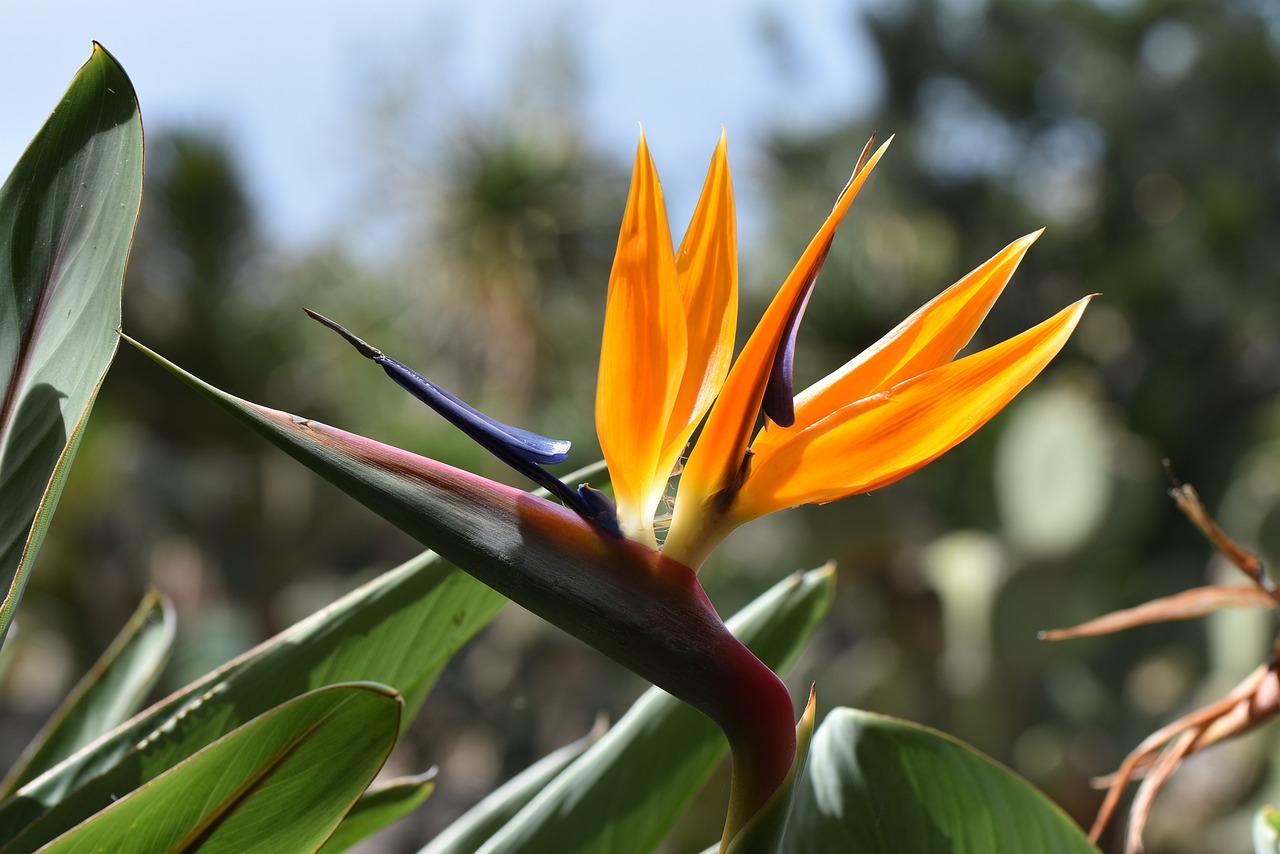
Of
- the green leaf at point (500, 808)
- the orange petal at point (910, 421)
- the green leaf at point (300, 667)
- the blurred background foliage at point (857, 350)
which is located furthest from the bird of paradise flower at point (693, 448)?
the blurred background foliage at point (857, 350)

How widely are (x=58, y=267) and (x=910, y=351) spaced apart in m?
0.31

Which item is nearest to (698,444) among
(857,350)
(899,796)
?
(899,796)

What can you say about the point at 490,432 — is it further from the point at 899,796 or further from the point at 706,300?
the point at 899,796

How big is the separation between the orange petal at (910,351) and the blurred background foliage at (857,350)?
577 mm

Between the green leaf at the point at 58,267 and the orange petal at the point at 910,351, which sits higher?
the green leaf at the point at 58,267

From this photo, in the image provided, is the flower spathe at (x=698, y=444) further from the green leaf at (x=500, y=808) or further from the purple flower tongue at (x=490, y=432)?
the green leaf at (x=500, y=808)

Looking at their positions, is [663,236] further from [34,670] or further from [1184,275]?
[34,670]

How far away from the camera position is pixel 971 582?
10.5 ft

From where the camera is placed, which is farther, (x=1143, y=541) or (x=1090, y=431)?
(x=1143, y=541)

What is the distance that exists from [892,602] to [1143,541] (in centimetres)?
290

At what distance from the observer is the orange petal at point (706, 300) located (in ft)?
1.26

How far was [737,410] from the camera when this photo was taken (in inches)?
14.1

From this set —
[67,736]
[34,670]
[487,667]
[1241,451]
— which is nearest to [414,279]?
[487,667]

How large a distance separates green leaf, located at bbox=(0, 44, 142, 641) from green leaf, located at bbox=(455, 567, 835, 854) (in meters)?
0.25
